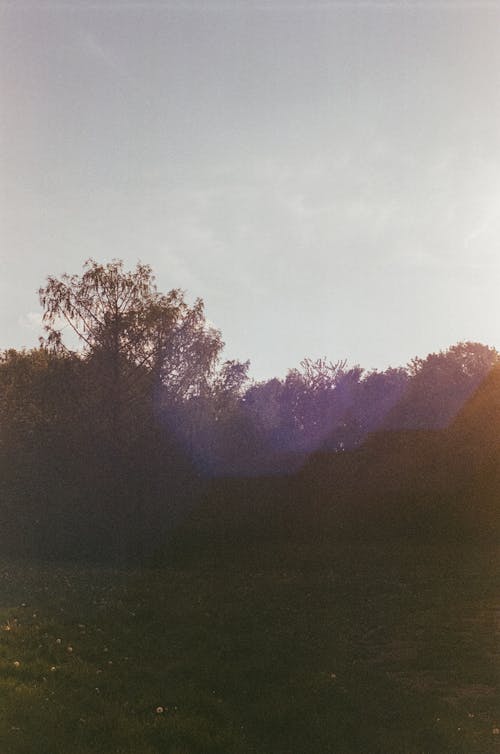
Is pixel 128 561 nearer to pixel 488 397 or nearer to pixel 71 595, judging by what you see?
pixel 71 595

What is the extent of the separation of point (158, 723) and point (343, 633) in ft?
22.6

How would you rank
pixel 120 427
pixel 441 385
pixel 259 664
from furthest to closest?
pixel 441 385 → pixel 120 427 → pixel 259 664

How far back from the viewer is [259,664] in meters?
12.4

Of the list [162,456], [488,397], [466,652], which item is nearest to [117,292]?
[162,456]

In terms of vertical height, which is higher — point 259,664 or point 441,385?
point 441,385


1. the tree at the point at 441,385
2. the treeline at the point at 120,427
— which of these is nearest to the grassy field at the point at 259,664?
the treeline at the point at 120,427

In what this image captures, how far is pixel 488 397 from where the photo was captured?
1257 inches

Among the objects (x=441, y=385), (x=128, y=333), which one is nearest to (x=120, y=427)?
(x=128, y=333)

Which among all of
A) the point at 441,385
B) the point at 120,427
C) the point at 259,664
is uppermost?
the point at 441,385

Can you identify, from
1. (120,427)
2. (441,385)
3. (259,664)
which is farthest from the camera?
(441,385)

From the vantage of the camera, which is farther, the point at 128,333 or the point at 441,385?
the point at 441,385

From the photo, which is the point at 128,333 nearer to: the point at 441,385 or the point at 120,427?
the point at 120,427

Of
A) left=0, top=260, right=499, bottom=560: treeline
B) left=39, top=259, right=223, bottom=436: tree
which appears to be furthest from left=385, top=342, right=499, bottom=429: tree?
left=39, top=259, right=223, bottom=436: tree

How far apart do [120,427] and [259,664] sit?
25336 millimetres
